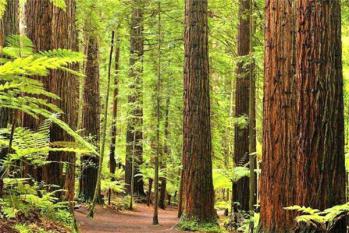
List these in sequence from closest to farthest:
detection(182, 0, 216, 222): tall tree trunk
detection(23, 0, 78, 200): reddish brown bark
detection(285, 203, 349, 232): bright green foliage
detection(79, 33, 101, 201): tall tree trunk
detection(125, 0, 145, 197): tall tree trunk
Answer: detection(285, 203, 349, 232): bright green foliage → detection(23, 0, 78, 200): reddish brown bark → detection(182, 0, 216, 222): tall tree trunk → detection(125, 0, 145, 197): tall tree trunk → detection(79, 33, 101, 201): tall tree trunk

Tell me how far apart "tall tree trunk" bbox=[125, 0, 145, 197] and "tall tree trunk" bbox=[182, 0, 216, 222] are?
5473 mm

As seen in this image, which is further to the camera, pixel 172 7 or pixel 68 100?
pixel 172 7

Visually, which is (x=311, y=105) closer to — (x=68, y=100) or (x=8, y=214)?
(x=8, y=214)

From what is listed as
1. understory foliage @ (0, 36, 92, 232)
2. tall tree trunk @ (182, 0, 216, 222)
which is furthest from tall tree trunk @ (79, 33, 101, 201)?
understory foliage @ (0, 36, 92, 232)

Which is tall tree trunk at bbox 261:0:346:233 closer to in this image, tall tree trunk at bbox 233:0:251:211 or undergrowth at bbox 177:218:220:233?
undergrowth at bbox 177:218:220:233

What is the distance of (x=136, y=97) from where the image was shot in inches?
778

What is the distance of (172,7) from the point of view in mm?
16750

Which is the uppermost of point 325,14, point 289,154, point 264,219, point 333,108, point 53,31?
point 53,31

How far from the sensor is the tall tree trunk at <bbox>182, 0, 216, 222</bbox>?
11531mm

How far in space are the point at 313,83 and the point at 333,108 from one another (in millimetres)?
360

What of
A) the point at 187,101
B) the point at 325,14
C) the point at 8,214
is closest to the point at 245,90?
the point at 187,101

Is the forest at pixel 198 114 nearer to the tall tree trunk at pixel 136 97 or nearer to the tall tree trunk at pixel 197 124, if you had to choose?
the tall tree trunk at pixel 197 124

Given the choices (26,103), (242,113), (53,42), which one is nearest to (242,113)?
(242,113)

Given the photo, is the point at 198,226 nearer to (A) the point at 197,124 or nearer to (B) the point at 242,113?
(A) the point at 197,124
